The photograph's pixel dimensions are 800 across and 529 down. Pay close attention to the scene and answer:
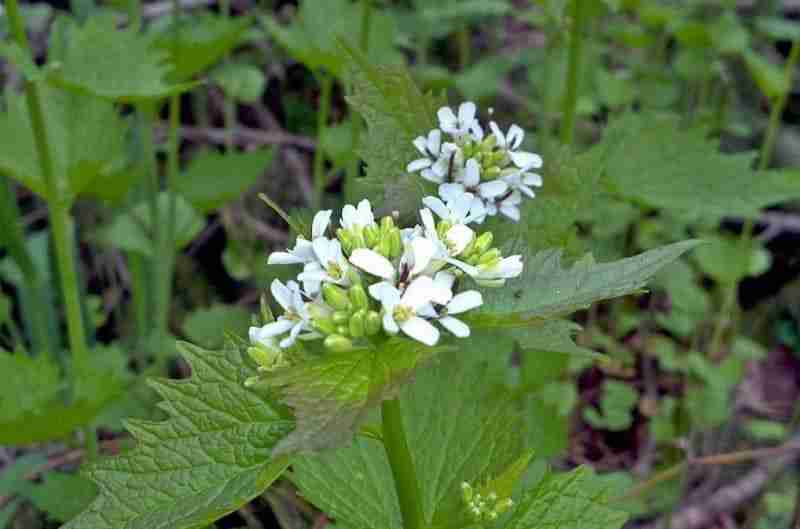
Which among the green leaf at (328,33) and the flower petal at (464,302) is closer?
the flower petal at (464,302)

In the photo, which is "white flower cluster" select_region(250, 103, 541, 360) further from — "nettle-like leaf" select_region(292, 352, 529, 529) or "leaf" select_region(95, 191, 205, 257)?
"leaf" select_region(95, 191, 205, 257)

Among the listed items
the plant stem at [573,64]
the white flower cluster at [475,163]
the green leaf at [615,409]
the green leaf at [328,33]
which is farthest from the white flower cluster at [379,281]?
the green leaf at [615,409]

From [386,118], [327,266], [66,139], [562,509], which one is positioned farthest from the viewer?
[66,139]

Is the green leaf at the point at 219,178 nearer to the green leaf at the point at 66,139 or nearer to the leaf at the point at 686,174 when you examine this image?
the green leaf at the point at 66,139

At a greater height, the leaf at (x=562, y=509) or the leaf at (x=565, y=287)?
the leaf at (x=565, y=287)

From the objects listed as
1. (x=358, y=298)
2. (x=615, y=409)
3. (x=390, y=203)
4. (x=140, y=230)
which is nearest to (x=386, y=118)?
(x=390, y=203)

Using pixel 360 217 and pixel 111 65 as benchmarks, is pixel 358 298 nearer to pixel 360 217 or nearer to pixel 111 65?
pixel 360 217

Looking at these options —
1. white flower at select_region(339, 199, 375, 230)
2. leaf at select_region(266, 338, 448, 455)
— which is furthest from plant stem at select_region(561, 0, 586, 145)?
leaf at select_region(266, 338, 448, 455)
